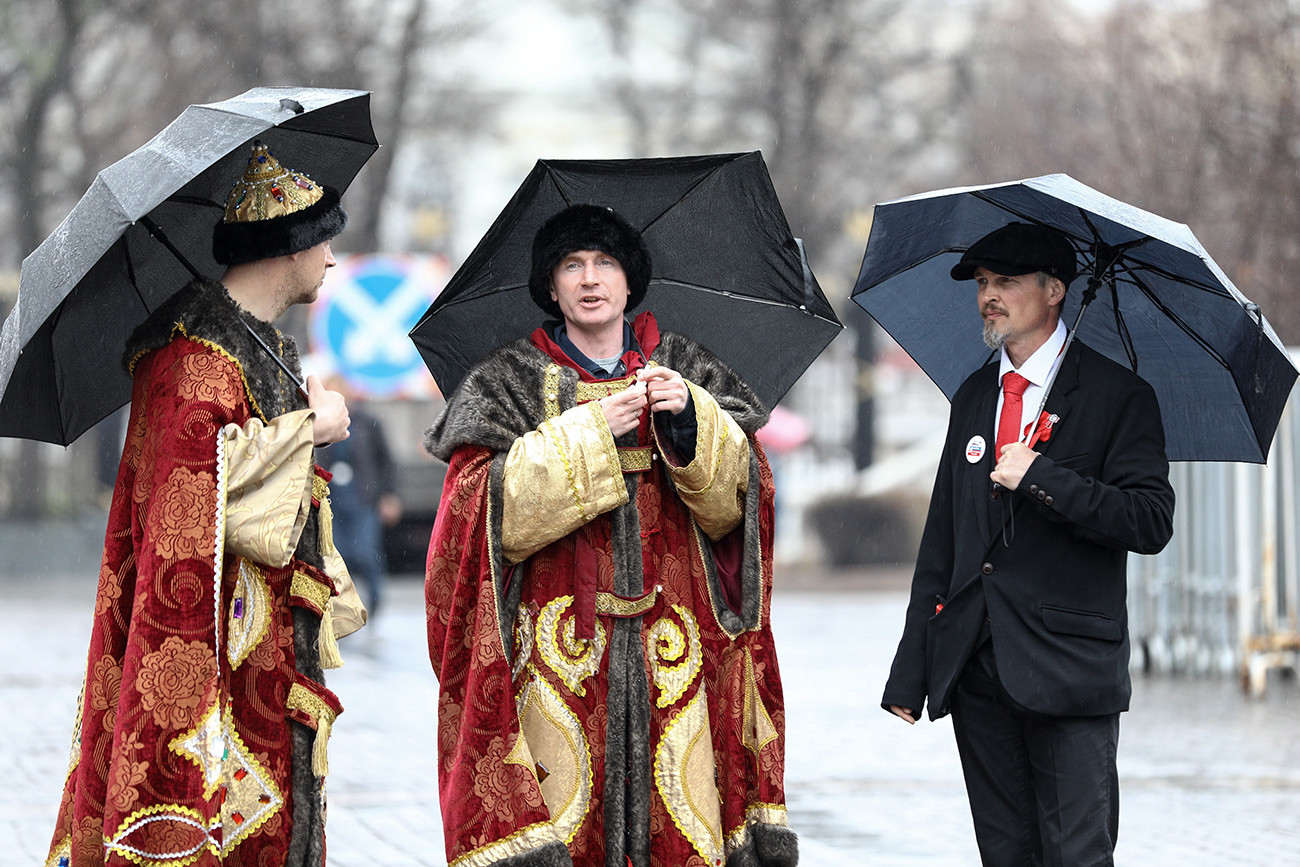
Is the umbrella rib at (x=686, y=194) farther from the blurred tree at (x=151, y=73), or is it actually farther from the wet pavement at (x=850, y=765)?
the blurred tree at (x=151, y=73)

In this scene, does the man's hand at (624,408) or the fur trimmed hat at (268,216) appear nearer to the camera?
the fur trimmed hat at (268,216)

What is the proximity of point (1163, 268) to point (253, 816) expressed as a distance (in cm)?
263

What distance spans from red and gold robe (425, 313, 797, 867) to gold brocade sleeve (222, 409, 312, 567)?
0.65 metres

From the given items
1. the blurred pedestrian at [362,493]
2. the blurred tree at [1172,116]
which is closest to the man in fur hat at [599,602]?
the blurred pedestrian at [362,493]

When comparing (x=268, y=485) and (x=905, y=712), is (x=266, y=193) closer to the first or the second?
(x=268, y=485)

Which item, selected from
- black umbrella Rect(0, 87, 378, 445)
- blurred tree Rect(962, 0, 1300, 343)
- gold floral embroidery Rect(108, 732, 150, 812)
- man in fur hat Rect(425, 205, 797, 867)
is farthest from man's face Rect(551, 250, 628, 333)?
blurred tree Rect(962, 0, 1300, 343)

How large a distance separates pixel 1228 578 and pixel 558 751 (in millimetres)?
7564

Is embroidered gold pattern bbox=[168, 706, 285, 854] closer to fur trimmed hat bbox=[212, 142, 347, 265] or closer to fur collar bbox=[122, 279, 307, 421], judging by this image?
fur collar bbox=[122, 279, 307, 421]

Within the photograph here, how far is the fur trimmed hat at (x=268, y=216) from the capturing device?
3869mm

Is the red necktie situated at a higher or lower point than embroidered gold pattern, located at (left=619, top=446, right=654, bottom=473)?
higher

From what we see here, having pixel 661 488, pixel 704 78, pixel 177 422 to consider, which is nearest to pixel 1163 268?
pixel 661 488

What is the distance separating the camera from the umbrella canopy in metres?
4.31

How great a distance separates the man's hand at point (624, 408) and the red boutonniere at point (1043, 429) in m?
0.97

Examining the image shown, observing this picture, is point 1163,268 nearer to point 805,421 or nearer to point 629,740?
point 629,740
